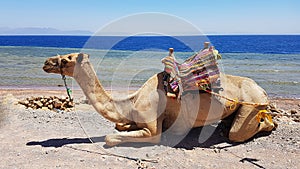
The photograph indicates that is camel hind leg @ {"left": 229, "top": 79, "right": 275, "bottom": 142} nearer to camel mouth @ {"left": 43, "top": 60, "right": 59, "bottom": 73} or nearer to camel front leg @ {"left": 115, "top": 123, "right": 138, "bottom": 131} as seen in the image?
camel front leg @ {"left": 115, "top": 123, "right": 138, "bottom": 131}

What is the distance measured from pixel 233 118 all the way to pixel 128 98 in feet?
6.81

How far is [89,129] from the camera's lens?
23.5 feet

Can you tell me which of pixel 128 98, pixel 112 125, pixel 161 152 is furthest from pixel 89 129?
pixel 161 152

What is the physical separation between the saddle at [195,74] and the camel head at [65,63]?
1502 millimetres

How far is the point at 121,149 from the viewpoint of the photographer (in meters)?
5.82

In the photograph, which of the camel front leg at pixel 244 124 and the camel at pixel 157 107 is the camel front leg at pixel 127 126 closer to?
the camel at pixel 157 107

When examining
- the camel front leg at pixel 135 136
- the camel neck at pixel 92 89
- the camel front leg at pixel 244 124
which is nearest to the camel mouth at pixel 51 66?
the camel neck at pixel 92 89

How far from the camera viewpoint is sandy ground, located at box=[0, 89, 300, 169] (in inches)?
211

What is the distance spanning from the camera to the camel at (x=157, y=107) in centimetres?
580

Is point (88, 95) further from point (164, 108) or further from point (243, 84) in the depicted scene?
point (243, 84)

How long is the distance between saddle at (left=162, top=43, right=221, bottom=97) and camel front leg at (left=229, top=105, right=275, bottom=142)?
73cm

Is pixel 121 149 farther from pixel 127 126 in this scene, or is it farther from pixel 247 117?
pixel 247 117

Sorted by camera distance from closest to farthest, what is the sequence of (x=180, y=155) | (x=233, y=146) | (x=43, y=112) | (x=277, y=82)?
(x=180, y=155) < (x=233, y=146) < (x=43, y=112) < (x=277, y=82)

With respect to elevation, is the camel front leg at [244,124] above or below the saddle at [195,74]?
below
